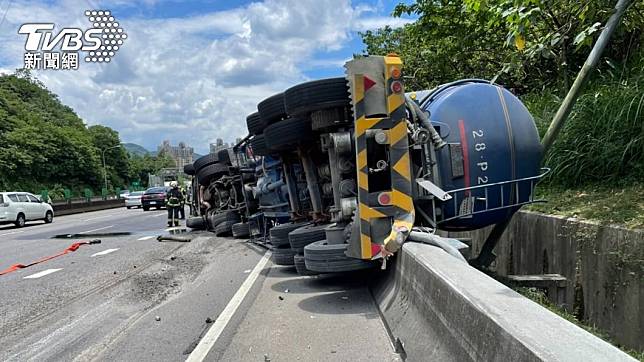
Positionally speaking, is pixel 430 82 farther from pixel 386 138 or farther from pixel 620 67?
pixel 386 138

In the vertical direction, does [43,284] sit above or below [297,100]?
below

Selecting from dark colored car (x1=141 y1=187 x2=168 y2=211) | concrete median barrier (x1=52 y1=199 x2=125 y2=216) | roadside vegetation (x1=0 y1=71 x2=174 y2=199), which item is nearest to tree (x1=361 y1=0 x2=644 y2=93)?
dark colored car (x1=141 y1=187 x2=168 y2=211)

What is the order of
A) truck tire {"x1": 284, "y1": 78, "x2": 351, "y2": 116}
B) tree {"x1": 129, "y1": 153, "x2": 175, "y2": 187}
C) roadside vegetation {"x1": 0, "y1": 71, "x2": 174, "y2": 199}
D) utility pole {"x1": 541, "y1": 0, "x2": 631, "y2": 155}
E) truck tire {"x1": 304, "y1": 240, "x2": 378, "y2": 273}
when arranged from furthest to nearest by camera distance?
tree {"x1": 129, "y1": 153, "x2": 175, "y2": 187} < roadside vegetation {"x1": 0, "y1": 71, "x2": 174, "y2": 199} < truck tire {"x1": 284, "y1": 78, "x2": 351, "y2": 116} < truck tire {"x1": 304, "y1": 240, "x2": 378, "y2": 273} < utility pole {"x1": 541, "y1": 0, "x2": 631, "y2": 155}

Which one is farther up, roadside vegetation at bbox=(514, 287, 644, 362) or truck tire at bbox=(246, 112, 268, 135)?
truck tire at bbox=(246, 112, 268, 135)

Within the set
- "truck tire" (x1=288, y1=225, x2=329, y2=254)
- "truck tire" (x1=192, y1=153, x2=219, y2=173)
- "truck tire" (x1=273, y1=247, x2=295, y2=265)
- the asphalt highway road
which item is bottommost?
the asphalt highway road

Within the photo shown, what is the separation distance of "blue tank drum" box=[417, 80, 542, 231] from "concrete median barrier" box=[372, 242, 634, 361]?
43.2 inches

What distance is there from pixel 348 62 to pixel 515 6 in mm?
1653

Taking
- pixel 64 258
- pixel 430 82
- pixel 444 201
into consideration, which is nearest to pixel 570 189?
pixel 444 201

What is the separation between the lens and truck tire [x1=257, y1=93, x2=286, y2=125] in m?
7.34

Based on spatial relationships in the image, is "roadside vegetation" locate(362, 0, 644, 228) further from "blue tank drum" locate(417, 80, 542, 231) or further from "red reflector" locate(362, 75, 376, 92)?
"red reflector" locate(362, 75, 376, 92)

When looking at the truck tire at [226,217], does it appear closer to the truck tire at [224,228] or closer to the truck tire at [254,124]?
the truck tire at [224,228]

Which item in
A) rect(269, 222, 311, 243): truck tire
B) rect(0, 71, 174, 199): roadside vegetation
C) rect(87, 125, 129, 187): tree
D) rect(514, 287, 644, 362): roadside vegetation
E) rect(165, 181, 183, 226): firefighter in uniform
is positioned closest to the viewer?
rect(514, 287, 644, 362): roadside vegetation

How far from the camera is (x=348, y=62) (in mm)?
5645

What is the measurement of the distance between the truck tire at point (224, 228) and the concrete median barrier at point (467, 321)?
31.4ft
